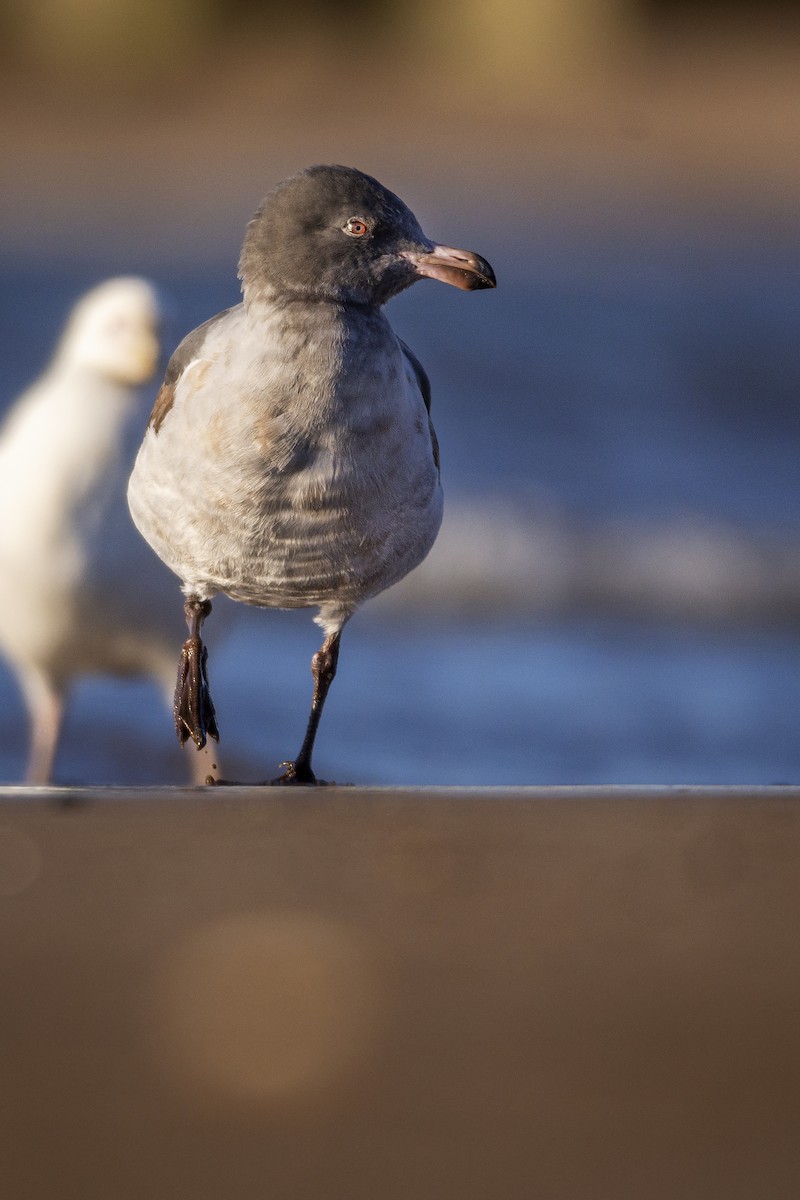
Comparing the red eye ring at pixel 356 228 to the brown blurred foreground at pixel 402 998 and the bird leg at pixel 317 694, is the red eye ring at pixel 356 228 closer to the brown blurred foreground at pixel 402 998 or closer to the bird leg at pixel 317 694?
the bird leg at pixel 317 694

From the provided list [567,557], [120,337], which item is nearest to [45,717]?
[120,337]

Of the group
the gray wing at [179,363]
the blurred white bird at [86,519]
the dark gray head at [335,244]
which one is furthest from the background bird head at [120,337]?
the dark gray head at [335,244]

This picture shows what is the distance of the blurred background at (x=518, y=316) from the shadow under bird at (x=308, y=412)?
3.58 ft

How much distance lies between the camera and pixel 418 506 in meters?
2.15

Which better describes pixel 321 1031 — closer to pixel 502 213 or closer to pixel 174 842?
pixel 174 842

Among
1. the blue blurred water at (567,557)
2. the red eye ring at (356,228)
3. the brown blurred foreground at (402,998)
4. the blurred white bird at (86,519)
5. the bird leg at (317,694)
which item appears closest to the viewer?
the brown blurred foreground at (402,998)

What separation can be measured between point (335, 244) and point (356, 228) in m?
0.03

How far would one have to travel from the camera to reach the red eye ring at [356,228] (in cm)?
199

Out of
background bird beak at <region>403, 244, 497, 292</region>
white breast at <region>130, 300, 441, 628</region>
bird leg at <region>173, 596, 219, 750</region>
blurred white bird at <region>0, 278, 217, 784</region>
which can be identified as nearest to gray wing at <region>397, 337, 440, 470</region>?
white breast at <region>130, 300, 441, 628</region>

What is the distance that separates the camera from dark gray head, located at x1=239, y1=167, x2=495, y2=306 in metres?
1.99

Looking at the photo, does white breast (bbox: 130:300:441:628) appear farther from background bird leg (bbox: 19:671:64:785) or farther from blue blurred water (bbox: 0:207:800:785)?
blue blurred water (bbox: 0:207:800:785)

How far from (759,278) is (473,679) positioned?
396 inches

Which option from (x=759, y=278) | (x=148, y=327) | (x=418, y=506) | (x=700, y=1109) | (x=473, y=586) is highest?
(x=759, y=278)

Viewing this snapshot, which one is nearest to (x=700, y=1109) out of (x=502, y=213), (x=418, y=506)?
(x=418, y=506)
